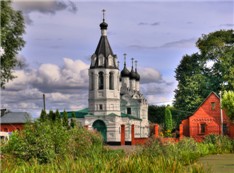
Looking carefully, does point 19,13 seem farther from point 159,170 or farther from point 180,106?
point 180,106

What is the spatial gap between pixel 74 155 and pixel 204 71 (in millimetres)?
32088

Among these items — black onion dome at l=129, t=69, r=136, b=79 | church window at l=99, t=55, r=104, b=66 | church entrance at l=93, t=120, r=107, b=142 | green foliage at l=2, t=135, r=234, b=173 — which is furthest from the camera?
black onion dome at l=129, t=69, r=136, b=79

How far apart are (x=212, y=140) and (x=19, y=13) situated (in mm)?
17186

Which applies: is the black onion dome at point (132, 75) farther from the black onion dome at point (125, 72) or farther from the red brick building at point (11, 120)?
the red brick building at point (11, 120)

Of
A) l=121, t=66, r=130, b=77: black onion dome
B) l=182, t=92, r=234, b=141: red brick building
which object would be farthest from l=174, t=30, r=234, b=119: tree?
l=121, t=66, r=130, b=77: black onion dome

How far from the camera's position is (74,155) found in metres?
21.6

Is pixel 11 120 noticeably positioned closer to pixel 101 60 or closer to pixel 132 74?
pixel 101 60

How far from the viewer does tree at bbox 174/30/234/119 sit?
49.1 meters

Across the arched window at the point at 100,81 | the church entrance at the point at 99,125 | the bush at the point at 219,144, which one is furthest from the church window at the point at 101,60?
the bush at the point at 219,144

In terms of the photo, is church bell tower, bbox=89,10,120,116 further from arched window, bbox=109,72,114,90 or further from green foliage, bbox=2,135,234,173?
green foliage, bbox=2,135,234,173

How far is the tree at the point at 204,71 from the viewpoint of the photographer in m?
49.1

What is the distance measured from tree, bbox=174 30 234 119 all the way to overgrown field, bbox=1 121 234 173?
64.9 feet

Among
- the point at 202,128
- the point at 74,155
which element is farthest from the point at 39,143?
the point at 202,128

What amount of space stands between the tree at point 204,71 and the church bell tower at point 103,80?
1102 cm
